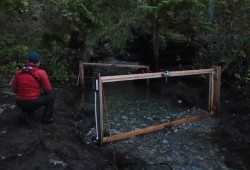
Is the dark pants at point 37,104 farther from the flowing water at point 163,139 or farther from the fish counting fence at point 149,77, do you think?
the fish counting fence at point 149,77

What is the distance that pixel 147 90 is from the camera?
11.8m

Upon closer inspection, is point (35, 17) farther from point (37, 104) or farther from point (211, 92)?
point (211, 92)

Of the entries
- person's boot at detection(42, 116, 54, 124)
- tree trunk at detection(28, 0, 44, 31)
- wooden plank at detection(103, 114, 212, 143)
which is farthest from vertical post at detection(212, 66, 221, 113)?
tree trunk at detection(28, 0, 44, 31)

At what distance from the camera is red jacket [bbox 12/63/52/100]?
714cm

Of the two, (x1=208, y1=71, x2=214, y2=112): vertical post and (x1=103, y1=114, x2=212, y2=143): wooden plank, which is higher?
(x1=208, y1=71, x2=214, y2=112): vertical post

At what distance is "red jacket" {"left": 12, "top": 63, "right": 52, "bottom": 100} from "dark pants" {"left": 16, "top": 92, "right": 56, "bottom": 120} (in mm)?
91

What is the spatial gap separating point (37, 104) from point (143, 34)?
20.3ft

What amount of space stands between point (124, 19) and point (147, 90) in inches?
98.7

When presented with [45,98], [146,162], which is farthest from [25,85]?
[146,162]

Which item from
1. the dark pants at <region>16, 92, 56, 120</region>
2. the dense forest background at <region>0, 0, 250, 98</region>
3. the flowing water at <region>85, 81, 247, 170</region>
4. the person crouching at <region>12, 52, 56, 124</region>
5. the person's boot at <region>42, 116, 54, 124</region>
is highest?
the dense forest background at <region>0, 0, 250, 98</region>

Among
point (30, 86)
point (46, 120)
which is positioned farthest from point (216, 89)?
point (30, 86)

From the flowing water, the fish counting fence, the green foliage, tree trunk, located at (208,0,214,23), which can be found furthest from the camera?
the green foliage

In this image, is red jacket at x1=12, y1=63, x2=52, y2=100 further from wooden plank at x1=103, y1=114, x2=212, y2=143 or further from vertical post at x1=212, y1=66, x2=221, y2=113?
vertical post at x1=212, y1=66, x2=221, y2=113

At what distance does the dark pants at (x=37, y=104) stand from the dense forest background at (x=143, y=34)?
3.62 m
